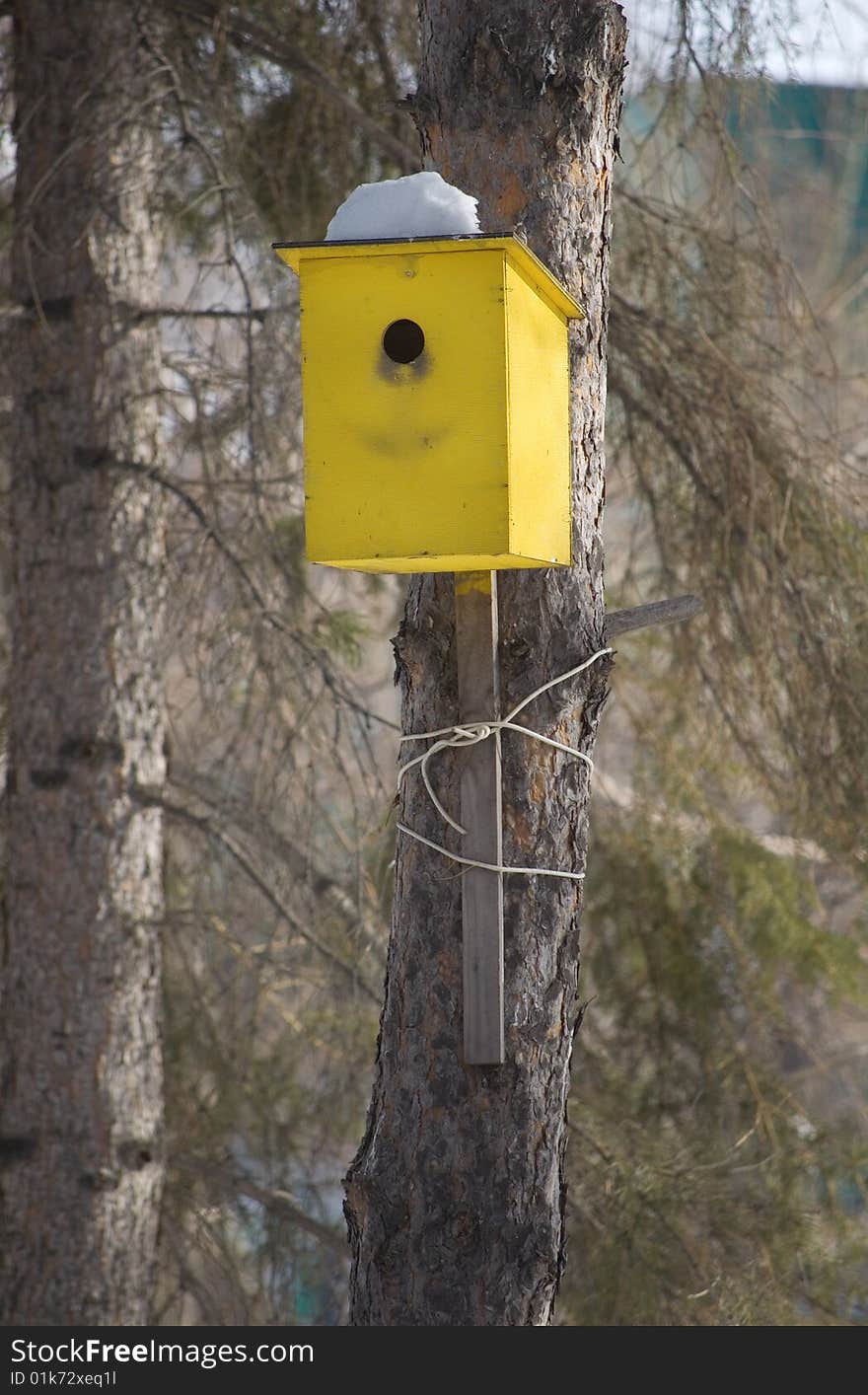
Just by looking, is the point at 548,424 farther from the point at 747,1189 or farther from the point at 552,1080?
the point at 747,1189

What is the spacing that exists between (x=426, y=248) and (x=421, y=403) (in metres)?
0.19

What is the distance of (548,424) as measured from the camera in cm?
209

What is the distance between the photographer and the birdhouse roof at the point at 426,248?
189 cm

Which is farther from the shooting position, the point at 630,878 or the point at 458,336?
the point at 630,878

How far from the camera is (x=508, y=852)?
213 centimetres

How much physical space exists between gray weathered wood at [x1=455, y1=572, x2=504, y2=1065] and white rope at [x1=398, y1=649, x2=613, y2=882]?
0.01m

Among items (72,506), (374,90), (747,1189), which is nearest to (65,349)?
(72,506)

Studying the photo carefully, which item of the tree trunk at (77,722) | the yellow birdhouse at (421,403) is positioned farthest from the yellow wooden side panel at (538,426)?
the tree trunk at (77,722)

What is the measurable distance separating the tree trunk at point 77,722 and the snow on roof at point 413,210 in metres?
1.67

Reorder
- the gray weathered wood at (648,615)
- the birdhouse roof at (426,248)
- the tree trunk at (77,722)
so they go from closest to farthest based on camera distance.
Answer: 1. the birdhouse roof at (426,248)
2. the gray weathered wood at (648,615)
3. the tree trunk at (77,722)

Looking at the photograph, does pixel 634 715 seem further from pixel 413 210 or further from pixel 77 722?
pixel 413 210

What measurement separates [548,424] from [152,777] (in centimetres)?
181

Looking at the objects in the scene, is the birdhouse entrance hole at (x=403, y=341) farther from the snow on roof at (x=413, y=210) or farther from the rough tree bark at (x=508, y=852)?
the rough tree bark at (x=508, y=852)

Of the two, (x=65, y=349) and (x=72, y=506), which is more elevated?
(x=65, y=349)
